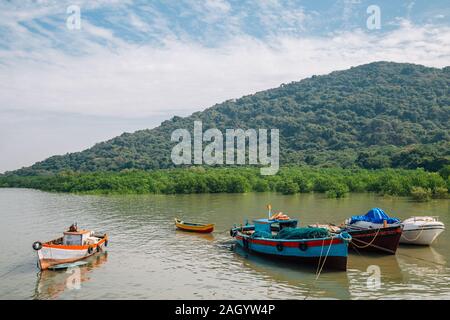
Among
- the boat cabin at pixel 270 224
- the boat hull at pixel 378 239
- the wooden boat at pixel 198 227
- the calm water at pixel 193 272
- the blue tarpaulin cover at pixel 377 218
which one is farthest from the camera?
the wooden boat at pixel 198 227

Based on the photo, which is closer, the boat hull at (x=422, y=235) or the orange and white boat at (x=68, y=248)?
the orange and white boat at (x=68, y=248)

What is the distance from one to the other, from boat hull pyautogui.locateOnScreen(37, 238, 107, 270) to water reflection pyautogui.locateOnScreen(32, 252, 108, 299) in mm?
453

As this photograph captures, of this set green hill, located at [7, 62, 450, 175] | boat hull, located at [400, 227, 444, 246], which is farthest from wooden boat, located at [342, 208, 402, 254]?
green hill, located at [7, 62, 450, 175]

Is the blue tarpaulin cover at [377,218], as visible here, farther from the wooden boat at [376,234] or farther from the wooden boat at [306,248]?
the wooden boat at [306,248]

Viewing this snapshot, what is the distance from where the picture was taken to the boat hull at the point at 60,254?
71.7 ft

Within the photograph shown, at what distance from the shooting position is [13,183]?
4894 inches

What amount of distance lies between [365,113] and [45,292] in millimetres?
162285

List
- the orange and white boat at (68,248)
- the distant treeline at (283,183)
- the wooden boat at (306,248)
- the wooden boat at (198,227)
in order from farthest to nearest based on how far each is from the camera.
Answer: the distant treeline at (283,183)
the wooden boat at (198,227)
the orange and white boat at (68,248)
the wooden boat at (306,248)

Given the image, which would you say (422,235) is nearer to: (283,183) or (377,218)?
(377,218)

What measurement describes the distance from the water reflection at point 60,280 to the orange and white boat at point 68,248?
1.84 ft

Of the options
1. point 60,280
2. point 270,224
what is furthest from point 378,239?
point 60,280

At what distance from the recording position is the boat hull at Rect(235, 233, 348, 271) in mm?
20438

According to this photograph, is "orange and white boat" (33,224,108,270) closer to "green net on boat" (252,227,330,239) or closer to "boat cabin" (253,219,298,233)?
"boat cabin" (253,219,298,233)

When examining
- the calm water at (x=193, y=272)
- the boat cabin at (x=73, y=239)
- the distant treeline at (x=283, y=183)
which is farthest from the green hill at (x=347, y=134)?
the boat cabin at (x=73, y=239)
